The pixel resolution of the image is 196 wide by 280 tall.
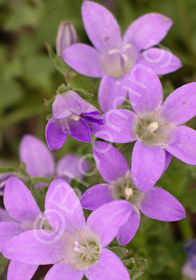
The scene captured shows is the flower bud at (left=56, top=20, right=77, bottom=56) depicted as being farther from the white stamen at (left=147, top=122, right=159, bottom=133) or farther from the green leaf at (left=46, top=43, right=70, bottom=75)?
the white stamen at (left=147, top=122, right=159, bottom=133)

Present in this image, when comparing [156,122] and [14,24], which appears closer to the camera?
[156,122]

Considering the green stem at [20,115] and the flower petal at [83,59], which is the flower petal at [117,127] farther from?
the green stem at [20,115]

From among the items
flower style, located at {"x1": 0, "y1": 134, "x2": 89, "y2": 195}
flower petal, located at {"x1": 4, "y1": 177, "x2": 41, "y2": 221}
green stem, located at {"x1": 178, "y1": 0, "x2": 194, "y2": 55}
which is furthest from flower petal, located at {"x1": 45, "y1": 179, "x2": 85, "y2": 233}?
green stem, located at {"x1": 178, "y1": 0, "x2": 194, "y2": 55}

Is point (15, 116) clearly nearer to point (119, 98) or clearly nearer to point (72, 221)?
point (119, 98)

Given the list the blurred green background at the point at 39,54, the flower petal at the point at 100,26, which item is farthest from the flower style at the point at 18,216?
the blurred green background at the point at 39,54

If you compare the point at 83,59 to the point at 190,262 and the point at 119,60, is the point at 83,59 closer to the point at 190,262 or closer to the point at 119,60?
the point at 119,60

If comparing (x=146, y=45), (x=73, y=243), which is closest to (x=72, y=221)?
(x=73, y=243)
